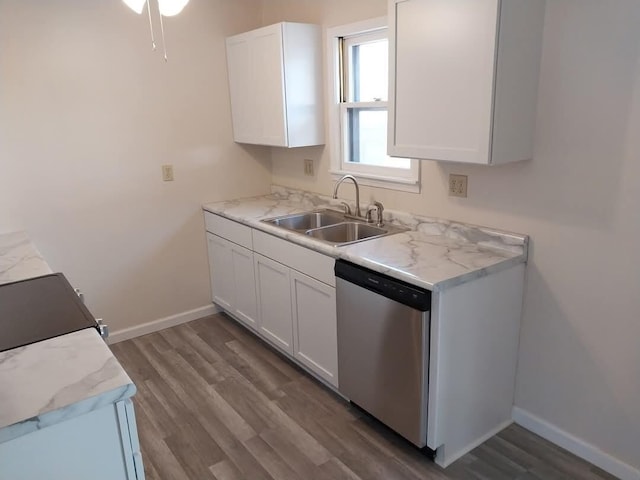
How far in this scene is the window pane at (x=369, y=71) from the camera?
9.71ft

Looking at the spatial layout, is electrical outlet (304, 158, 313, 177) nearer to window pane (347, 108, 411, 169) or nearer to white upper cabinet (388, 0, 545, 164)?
window pane (347, 108, 411, 169)

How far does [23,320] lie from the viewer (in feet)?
5.65

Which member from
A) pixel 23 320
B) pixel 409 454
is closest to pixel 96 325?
pixel 23 320

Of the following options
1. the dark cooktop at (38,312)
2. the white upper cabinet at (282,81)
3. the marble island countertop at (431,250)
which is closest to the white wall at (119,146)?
the white upper cabinet at (282,81)

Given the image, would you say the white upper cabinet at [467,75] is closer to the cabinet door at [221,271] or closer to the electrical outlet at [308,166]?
the electrical outlet at [308,166]

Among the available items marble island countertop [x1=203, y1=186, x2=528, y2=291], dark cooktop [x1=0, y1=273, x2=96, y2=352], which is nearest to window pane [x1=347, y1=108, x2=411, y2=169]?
marble island countertop [x1=203, y1=186, x2=528, y2=291]

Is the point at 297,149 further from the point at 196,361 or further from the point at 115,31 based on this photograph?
the point at 196,361

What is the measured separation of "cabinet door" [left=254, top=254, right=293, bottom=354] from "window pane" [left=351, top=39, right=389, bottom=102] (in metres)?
1.21

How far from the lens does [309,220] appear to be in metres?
3.36

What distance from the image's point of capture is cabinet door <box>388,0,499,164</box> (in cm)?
194

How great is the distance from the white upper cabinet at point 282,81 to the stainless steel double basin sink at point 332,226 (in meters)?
0.49

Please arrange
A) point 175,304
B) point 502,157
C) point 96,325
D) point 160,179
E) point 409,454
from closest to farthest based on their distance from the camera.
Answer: point 96,325 → point 502,157 → point 409,454 → point 160,179 → point 175,304

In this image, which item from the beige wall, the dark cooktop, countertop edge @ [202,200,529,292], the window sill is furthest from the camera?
the window sill

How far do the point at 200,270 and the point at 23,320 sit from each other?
2119mm
